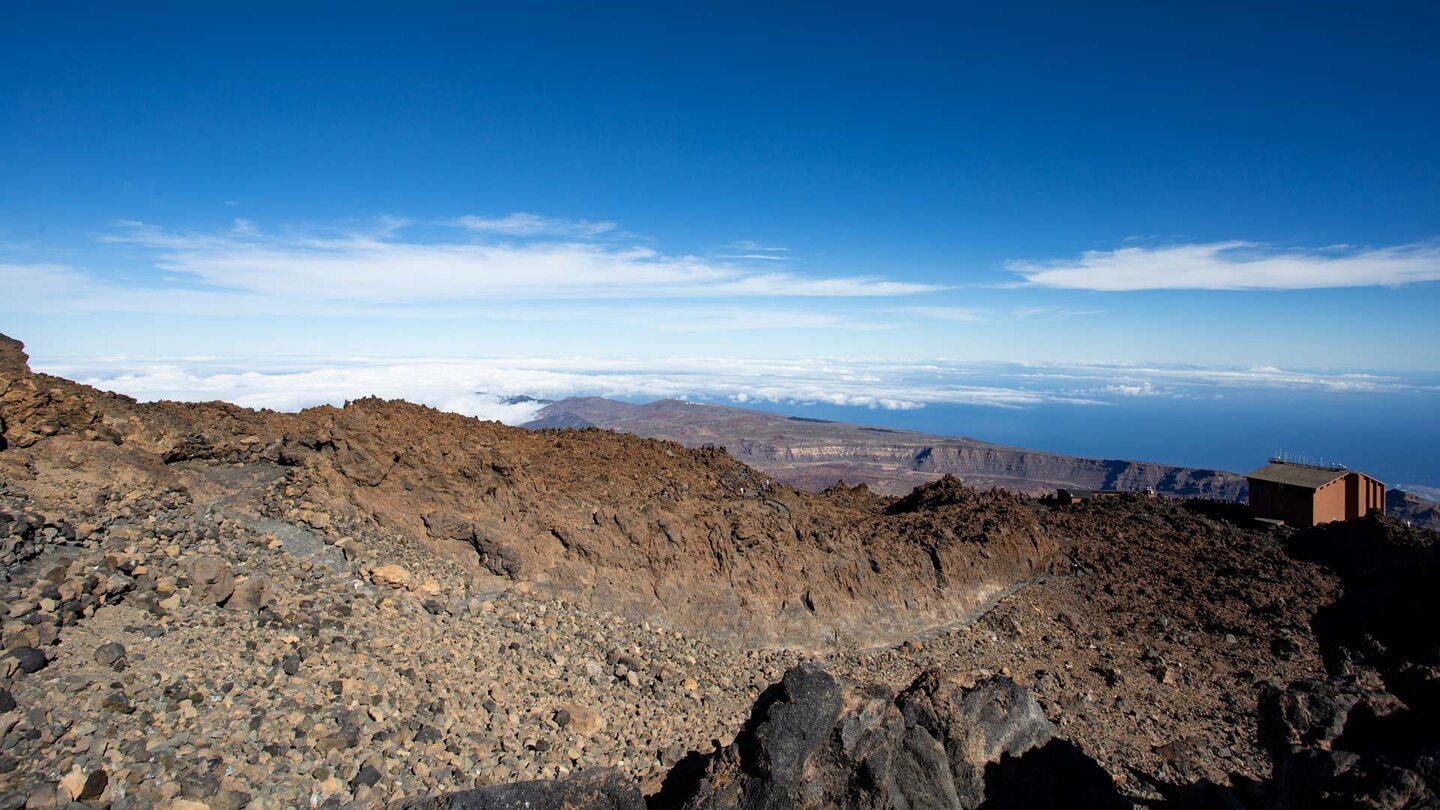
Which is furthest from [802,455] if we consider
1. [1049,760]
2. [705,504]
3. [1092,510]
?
[1049,760]

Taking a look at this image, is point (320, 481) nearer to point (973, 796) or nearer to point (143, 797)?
point (143, 797)

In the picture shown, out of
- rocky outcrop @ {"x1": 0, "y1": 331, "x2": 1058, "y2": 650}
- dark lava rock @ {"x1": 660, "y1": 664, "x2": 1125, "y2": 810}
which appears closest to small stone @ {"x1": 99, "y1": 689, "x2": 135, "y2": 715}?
rocky outcrop @ {"x1": 0, "y1": 331, "x2": 1058, "y2": 650}

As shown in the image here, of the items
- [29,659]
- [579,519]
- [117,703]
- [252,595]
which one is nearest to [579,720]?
[579,519]

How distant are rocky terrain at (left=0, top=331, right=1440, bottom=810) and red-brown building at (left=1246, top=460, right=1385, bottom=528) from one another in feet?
4.80

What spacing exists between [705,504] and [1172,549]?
1019 cm

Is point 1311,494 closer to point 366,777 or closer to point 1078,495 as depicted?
point 1078,495

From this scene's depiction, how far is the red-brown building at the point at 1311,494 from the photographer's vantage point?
16469mm

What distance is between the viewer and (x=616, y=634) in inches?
404

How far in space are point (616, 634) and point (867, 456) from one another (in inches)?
2872

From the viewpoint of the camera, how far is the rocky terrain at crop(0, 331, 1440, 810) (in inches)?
246

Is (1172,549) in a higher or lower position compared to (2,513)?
lower

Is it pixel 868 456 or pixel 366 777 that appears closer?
pixel 366 777

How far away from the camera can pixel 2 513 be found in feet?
25.0

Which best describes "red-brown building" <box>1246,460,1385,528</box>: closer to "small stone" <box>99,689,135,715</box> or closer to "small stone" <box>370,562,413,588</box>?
"small stone" <box>370,562,413,588</box>
